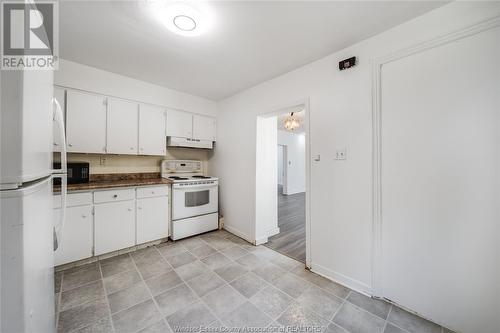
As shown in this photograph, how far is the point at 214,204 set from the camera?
11.0 feet

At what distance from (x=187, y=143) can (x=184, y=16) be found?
2.05 m

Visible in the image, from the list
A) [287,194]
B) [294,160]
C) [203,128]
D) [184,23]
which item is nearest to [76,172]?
[203,128]

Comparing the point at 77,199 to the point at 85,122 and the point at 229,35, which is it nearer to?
the point at 85,122

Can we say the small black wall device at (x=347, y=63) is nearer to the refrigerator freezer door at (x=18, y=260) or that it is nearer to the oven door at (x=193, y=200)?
the refrigerator freezer door at (x=18, y=260)

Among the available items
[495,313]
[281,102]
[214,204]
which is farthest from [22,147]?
[214,204]

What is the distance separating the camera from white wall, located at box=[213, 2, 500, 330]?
1.54 meters

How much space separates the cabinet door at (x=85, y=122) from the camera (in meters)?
2.31

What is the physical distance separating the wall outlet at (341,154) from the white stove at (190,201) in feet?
7.00

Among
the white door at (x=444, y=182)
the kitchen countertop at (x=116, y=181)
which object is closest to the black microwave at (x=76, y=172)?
the kitchen countertop at (x=116, y=181)

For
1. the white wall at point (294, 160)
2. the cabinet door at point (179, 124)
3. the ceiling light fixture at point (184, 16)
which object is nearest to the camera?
the ceiling light fixture at point (184, 16)

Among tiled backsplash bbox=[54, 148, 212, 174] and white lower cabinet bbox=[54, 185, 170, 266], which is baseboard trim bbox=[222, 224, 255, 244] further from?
tiled backsplash bbox=[54, 148, 212, 174]

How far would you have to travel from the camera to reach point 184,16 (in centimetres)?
151

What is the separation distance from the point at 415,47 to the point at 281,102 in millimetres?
1386
